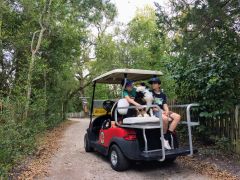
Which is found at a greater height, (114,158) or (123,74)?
(123,74)

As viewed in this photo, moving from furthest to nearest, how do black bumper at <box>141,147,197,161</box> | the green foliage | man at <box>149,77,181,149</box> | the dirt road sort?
1. the green foliage
2. man at <box>149,77,181,149</box>
3. the dirt road
4. black bumper at <box>141,147,197,161</box>

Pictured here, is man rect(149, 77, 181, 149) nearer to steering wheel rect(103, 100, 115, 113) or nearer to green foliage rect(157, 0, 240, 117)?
green foliage rect(157, 0, 240, 117)

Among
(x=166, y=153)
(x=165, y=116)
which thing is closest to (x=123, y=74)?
(x=165, y=116)

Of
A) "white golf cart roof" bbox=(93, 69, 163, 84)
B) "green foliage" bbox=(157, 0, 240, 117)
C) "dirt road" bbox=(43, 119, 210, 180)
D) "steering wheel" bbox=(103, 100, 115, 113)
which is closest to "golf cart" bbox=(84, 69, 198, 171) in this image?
"white golf cart roof" bbox=(93, 69, 163, 84)

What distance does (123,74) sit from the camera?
6.84m

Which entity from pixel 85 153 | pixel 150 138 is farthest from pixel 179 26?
pixel 85 153

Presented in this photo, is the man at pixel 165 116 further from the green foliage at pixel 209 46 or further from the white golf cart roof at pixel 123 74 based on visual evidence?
the green foliage at pixel 209 46

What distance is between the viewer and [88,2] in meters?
18.8

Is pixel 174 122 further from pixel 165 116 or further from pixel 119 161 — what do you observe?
pixel 119 161

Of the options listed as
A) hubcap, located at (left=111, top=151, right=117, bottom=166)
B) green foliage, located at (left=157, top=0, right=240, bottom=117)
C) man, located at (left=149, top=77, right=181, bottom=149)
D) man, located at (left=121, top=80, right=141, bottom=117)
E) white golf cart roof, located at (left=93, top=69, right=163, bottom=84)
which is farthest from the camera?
white golf cart roof, located at (left=93, top=69, right=163, bottom=84)

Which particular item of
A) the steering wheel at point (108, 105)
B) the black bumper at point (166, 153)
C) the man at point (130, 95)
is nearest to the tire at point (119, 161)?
the black bumper at point (166, 153)

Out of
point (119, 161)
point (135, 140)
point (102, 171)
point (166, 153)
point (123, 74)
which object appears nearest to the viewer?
point (166, 153)

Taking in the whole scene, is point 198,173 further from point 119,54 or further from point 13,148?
point 119,54

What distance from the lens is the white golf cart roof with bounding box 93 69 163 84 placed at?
641 cm
